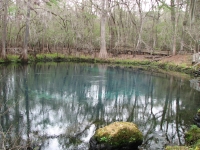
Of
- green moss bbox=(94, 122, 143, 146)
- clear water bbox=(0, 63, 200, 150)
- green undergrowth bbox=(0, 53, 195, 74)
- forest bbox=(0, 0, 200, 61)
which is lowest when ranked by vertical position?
clear water bbox=(0, 63, 200, 150)

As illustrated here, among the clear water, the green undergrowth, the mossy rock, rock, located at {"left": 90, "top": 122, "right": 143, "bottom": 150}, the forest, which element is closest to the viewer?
rock, located at {"left": 90, "top": 122, "right": 143, "bottom": 150}

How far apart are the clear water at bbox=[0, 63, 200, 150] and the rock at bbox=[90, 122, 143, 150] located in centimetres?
45

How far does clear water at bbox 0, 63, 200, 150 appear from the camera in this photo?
257 inches

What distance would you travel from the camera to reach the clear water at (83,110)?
6.52 metres

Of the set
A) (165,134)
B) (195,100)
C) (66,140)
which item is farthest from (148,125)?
(195,100)

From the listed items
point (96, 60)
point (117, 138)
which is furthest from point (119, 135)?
point (96, 60)

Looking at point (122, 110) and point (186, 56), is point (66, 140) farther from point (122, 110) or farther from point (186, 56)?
point (186, 56)

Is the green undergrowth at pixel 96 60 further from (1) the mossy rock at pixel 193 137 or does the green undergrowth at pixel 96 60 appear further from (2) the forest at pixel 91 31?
(1) the mossy rock at pixel 193 137

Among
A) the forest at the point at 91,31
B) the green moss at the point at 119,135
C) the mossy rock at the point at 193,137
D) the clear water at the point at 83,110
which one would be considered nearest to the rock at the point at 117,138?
the green moss at the point at 119,135

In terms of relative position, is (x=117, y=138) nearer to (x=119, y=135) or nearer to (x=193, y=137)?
(x=119, y=135)

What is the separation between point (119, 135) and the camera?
566 cm

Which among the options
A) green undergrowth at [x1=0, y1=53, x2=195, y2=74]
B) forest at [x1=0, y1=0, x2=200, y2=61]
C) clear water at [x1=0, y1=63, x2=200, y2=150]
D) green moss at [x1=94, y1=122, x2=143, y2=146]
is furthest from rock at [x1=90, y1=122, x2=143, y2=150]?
forest at [x1=0, y1=0, x2=200, y2=61]

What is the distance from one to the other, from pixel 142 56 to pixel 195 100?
56.5ft

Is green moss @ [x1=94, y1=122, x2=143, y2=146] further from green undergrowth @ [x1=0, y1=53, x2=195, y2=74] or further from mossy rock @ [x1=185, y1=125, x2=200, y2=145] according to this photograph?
green undergrowth @ [x1=0, y1=53, x2=195, y2=74]
